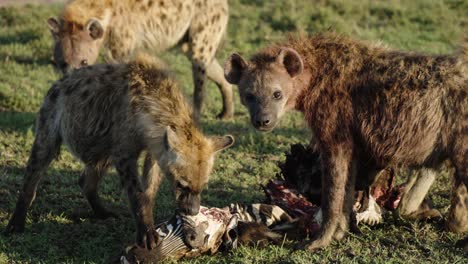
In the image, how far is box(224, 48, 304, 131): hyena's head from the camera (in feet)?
14.4

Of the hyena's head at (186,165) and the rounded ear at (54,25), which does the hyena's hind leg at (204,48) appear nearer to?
the rounded ear at (54,25)

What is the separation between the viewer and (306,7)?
11.1 m

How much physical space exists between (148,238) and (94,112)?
3.07 ft

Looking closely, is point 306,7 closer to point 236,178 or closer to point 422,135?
point 236,178

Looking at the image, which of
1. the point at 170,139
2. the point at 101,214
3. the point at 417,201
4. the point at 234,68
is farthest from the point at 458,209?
the point at 101,214

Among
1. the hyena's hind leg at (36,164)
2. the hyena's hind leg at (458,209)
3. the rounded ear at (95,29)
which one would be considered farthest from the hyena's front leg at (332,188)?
the rounded ear at (95,29)

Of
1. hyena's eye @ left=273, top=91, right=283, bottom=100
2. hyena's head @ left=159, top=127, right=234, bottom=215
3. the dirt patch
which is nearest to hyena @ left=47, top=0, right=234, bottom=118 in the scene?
hyena's eye @ left=273, top=91, right=283, bottom=100

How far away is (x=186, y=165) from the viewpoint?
4.07 meters

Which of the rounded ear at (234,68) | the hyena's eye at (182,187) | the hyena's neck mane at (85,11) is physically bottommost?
the hyena's eye at (182,187)

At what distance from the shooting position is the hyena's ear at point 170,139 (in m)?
4.04

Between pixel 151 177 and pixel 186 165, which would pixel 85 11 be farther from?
pixel 186 165

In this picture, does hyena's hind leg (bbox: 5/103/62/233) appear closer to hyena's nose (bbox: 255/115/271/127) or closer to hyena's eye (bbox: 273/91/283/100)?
hyena's nose (bbox: 255/115/271/127)

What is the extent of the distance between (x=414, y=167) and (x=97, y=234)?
6.48 ft

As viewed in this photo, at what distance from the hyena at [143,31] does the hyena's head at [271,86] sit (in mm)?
2217
